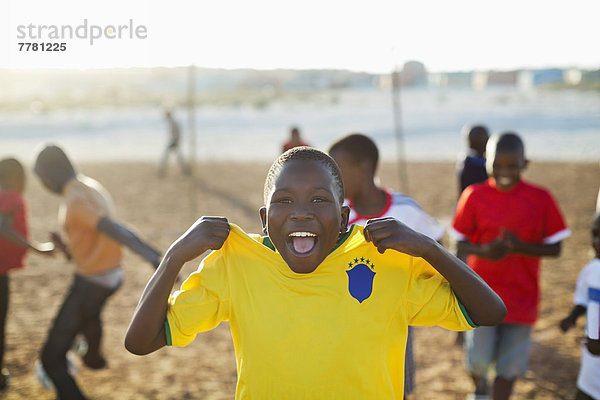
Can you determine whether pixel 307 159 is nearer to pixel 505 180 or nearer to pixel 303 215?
pixel 303 215

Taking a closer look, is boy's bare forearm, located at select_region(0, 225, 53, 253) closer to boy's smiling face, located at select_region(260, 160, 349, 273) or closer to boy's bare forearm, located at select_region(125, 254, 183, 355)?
boy's bare forearm, located at select_region(125, 254, 183, 355)

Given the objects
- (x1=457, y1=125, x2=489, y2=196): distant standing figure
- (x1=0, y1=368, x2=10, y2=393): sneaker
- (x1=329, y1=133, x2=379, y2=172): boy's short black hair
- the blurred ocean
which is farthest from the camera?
the blurred ocean

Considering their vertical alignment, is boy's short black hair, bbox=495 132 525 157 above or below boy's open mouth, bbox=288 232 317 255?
above

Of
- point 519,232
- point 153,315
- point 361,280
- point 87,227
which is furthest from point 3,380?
point 519,232

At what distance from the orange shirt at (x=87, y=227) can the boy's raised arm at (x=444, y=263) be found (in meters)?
2.84

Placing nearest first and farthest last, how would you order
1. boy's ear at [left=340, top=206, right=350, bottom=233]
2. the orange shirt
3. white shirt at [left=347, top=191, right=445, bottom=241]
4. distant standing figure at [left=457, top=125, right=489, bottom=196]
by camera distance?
boy's ear at [left=340, top=206, right=350, bottom=233], white shirt at [left=347, top=191, right=445, bottom=241], the orange shirt, distant standing figure at [left=457, top=125, right=489, bottom=196]

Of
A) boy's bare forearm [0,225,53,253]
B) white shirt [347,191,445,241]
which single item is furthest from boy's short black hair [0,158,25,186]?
white shirt [347,191,445,241]

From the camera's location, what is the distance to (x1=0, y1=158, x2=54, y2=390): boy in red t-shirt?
484cm

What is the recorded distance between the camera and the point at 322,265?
2.09m

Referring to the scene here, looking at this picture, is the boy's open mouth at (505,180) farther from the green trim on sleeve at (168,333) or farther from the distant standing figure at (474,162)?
the green trim on sleeve at (168,333)

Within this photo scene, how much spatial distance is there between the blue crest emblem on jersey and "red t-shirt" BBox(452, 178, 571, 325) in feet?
7.35

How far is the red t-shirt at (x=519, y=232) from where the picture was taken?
3.99 m

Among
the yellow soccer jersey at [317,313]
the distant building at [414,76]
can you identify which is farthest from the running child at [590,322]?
the distant building at [414,76]

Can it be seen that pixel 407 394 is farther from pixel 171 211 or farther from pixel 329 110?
pixel 329 110
